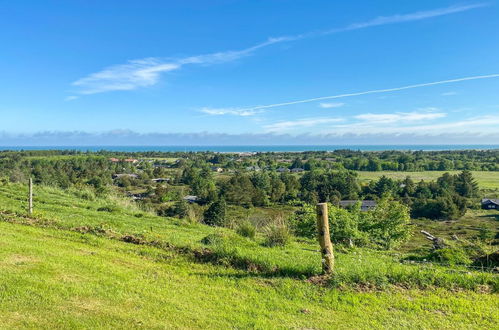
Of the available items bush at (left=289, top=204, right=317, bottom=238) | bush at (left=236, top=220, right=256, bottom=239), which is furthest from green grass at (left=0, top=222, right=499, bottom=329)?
bush at (left=289, top=204, right=317, bottom=238)

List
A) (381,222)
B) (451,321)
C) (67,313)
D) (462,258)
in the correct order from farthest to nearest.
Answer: (381,222) → (462,258) → (451,321) → (67,313)

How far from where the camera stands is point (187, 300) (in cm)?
626

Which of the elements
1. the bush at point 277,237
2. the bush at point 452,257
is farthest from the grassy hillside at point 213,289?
the bush at point 452,257

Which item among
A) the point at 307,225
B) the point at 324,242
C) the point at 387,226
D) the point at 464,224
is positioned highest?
the point at 324,242

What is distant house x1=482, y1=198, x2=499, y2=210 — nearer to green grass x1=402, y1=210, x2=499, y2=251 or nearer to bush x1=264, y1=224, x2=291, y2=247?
green grass x1=402, y1=210, x2=499, y2=251

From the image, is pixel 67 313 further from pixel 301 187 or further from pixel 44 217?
pixel 301 187

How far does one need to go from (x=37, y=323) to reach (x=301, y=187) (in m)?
82.8

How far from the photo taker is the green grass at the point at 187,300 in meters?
5.42

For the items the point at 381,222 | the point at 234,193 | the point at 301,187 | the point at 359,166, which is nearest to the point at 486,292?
the point at 381,222

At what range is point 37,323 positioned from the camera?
501 cm

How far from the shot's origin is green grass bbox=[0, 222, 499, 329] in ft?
17.8

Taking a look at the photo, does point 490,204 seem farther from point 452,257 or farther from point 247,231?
point 247,231

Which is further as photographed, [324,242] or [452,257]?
[452,257]

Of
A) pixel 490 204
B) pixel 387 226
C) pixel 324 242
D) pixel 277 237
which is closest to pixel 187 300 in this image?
pixel 324 242
